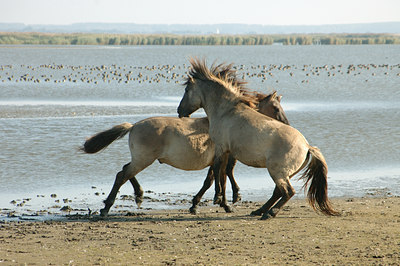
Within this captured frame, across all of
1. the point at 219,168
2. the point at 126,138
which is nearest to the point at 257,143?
the point at 219,168

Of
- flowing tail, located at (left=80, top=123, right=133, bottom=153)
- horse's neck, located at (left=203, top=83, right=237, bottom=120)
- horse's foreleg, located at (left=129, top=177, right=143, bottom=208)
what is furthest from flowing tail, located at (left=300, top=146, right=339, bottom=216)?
flowing tail, located at (left=80, top=123, right=133, bottom=153)

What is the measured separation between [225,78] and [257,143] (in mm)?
1420

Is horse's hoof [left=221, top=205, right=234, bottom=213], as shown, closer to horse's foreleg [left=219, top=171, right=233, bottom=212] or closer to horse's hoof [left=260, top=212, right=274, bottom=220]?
horse's foreleg [left=219, top=171, right=233, bottom=212]

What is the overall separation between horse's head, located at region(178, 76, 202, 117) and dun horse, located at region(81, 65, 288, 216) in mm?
→ 232

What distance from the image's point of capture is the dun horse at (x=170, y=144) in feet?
28.9

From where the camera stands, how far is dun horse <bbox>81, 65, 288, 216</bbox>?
880cm

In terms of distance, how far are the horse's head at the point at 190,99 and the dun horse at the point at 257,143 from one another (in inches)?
0.6

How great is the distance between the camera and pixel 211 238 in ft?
23.9

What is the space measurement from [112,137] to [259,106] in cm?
210

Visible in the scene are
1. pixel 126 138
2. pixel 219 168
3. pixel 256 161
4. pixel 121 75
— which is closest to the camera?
pixel 256 161

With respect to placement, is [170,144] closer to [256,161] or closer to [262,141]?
[256,161]

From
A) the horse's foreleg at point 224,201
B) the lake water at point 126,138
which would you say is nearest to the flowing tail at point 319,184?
the horse's foreleg at point 224,201

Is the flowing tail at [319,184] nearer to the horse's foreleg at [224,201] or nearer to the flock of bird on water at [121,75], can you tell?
the horse's foreleg at [224,201]

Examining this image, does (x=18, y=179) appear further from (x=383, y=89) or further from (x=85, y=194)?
(x=383, y=89)
